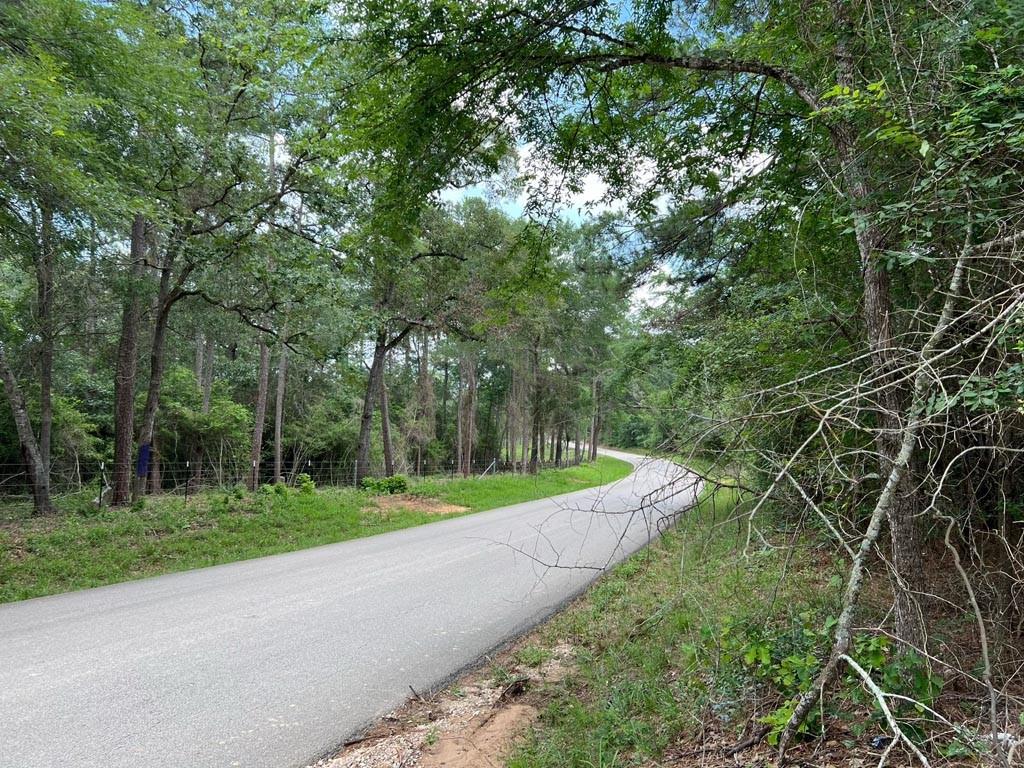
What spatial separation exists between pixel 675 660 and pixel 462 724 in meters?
1.55

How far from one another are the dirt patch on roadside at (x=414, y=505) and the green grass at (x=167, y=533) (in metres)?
0.30

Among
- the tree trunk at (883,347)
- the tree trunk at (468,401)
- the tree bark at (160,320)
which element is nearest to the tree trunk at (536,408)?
the tree trunk at (468,401)

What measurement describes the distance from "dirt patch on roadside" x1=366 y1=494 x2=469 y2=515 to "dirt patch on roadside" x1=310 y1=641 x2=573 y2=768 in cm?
953

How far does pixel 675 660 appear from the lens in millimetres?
3945

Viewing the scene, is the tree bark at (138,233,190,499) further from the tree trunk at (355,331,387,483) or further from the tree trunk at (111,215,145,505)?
the tree trunk at (355,331,387,483)

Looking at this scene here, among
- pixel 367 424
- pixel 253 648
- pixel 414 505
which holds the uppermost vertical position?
Result: pixel 367 424

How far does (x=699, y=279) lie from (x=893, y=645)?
4714mm

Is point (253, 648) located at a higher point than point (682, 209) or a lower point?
lower

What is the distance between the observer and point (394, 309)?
16.2 m

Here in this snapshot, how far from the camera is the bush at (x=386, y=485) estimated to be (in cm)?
1529

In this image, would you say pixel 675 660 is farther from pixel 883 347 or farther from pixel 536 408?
pixel 536 408

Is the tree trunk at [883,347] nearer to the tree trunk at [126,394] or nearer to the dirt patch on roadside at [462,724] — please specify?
the dirt patch on roadside at [462,724]

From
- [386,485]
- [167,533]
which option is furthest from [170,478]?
[167,533]

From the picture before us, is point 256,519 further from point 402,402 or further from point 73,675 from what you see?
point 402,402
